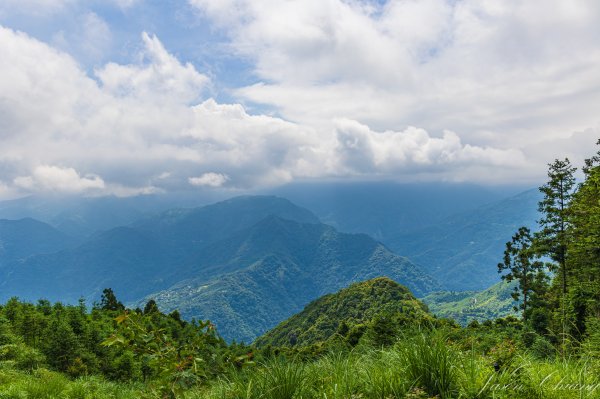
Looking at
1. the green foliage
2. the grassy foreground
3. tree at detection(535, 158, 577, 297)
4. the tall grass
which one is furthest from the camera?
tree at detection(535, 158, 577, 297)

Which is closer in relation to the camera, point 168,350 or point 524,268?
point 168,350

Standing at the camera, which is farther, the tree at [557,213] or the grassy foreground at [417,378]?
the tree at [557,213]

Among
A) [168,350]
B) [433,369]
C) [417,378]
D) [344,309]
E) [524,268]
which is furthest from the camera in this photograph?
[344,309]

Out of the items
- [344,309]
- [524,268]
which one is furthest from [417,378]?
[344,309]

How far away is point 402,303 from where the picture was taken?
105 meters

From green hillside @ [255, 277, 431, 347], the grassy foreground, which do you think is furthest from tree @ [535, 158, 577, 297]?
green hillside @ [255, 277, 431, 347]

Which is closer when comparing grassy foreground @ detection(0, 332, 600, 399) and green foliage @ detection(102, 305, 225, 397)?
grassy foreground @ detection(0, 332, 600, 399)

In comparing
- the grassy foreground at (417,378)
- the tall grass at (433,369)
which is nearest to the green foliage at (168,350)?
the grassy foreground at (417,378)

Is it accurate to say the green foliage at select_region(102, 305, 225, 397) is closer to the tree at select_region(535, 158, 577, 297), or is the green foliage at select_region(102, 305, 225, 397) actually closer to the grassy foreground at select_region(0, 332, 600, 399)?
the grassy foreground at select_region(0, 332, 600, 399)

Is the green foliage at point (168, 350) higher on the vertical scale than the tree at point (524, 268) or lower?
higher

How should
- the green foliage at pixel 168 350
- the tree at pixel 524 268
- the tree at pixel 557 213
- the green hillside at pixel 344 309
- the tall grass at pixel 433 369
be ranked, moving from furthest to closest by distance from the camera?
1. the green hillside at pixel 344 309
2. the tree at pixel 524 268
3. the tree at pixel 557 213
4. the green foliage at pixel 168 350
5. the tall grass at pixel 433 369

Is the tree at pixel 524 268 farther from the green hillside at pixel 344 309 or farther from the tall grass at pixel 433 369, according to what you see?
the tall grass at pixel 433 369

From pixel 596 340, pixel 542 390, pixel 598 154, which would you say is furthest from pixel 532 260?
pixel 542 390

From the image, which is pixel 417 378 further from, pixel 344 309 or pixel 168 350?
pixel 344 309
